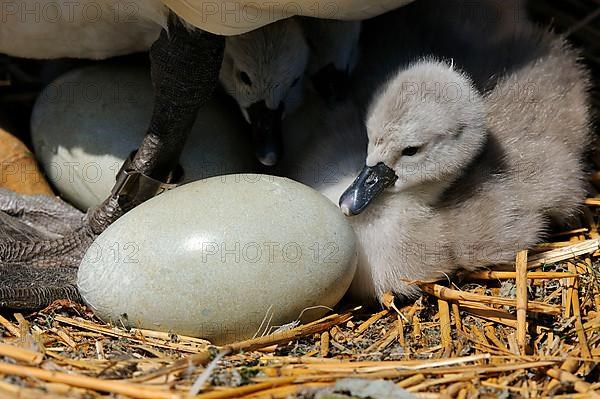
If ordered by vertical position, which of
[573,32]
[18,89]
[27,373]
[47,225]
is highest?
[573,32]

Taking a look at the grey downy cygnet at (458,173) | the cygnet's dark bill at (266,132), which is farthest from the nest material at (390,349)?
the cygnet's dark bill at (266,132)

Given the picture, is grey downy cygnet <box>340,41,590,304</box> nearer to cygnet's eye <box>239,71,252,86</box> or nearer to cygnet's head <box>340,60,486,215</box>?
cygnet's head <box>340,60,486,215</box>

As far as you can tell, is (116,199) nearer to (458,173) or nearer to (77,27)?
(77,27)

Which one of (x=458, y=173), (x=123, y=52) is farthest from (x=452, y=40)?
(x=123, y=52)

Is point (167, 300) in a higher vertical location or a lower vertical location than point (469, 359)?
higher

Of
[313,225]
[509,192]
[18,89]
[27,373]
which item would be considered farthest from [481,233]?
[18,89]

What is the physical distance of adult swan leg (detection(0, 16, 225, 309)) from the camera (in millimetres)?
2508

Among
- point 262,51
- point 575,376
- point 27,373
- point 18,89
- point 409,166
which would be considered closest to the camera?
point 27,373

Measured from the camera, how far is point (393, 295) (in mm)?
2553

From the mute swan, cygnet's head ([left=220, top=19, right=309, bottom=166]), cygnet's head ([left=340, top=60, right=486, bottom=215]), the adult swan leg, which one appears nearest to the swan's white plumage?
the mute swan

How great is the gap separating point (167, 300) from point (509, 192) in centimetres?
102

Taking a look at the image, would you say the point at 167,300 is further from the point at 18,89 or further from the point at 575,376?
the point at 18,89

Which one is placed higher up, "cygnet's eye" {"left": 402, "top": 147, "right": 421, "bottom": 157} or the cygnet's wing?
the cygnet's wing

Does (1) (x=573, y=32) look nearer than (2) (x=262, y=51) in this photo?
No
